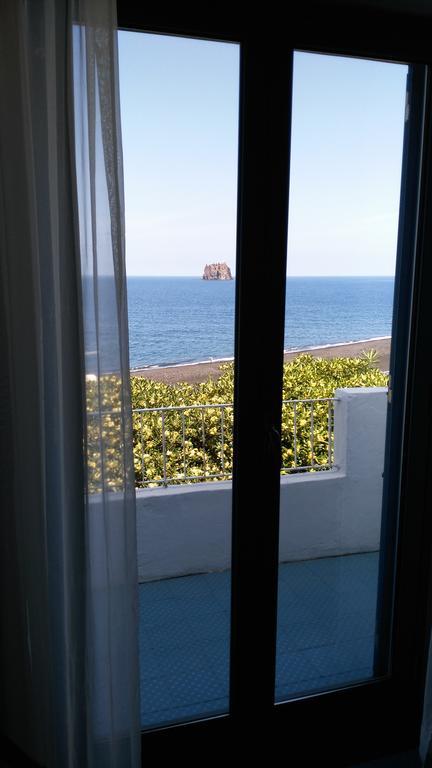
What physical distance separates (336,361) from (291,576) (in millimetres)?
767

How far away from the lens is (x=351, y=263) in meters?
2.00

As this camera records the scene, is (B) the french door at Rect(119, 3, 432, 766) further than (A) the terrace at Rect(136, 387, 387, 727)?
No

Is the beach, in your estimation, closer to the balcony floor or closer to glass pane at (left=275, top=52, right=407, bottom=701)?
glass pane at (left=275, top=52, right=407, bottom=701)

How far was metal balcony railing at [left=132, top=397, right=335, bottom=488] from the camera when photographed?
83.7 inches

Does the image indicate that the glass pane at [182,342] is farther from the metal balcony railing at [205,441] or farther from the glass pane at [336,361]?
the glass pane at [336,361]

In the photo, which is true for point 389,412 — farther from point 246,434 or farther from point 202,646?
point 202,646

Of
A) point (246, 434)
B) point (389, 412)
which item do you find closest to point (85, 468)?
point (246, 434)

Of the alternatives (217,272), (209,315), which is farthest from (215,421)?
(217,272)

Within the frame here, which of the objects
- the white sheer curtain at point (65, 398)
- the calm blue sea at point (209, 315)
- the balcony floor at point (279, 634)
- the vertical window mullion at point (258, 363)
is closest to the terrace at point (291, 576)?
the balcony floor at point (279, 634)

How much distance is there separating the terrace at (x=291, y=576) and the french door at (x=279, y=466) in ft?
0.19

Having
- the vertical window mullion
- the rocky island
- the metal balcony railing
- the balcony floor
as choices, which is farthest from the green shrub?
the balcony floor

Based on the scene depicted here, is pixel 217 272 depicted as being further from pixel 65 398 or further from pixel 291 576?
pixel 291 576

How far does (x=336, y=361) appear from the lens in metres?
2.09

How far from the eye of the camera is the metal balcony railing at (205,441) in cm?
212
